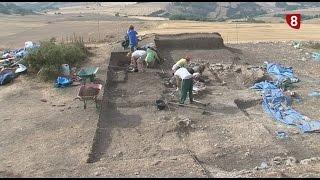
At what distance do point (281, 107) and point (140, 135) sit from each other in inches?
177

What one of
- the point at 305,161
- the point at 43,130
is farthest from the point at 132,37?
the point at 305,161

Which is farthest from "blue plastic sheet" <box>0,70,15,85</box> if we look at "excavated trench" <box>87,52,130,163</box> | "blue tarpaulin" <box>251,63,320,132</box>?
"blue tarpaulin" <box>251,63,320,132</box>

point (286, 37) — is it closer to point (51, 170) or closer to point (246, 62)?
point (246, 62)

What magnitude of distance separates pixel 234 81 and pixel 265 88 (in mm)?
1809

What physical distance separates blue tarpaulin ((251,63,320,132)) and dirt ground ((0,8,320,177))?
11.5 inches

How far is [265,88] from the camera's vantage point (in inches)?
642

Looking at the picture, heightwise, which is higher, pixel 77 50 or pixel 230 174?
pixel 77 50

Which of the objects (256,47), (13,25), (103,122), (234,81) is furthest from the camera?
(13,25)

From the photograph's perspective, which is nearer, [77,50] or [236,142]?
[236,142]

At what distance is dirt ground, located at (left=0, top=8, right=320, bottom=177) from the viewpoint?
10.3 metres

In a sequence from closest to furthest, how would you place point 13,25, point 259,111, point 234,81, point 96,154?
point 96,154
point 259,111
point 234,81
point 13,25

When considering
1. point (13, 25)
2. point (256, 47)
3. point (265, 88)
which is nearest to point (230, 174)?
point (265, 88)

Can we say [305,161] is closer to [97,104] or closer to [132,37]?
[97,104]

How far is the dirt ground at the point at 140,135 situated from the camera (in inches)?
407
